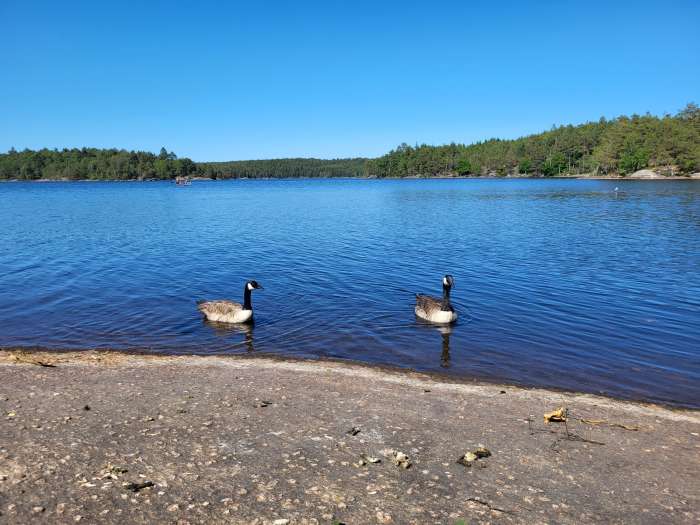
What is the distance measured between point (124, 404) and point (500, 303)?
14.7 metres

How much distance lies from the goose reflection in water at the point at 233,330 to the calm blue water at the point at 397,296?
0.10 m

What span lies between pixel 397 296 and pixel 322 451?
45.1 feet

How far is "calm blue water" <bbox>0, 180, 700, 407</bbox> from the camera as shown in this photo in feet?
46.4

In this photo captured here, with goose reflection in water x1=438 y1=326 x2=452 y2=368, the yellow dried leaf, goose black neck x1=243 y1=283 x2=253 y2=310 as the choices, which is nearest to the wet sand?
the yellow dried leaf

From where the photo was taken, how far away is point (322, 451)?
25.9 feet

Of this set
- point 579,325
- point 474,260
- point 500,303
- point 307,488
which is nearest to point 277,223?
point 474,260

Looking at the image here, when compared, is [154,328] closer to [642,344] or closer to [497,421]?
[497,421]

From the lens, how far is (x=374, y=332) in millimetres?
16391

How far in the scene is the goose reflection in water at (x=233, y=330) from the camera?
51.9 ft

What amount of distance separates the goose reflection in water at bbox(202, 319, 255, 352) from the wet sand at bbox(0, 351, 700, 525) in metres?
3.95

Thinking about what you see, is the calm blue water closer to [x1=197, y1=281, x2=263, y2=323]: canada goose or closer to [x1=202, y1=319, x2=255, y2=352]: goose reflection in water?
[x1=202, y1=319, x2=255, y2=352]: goose reflection in water

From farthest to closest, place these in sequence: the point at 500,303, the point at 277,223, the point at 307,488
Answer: the point at 277,223 → the point at 500,303 → the point at 307,488

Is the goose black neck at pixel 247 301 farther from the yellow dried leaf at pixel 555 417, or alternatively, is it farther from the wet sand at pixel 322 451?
the yellow dried leaf at pixel 555 417

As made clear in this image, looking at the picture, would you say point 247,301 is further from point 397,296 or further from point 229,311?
point 397,296
